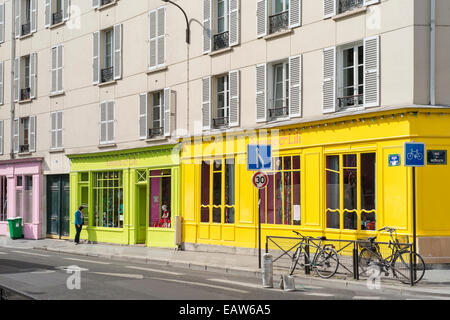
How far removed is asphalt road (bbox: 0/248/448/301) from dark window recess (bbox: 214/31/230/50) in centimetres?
751

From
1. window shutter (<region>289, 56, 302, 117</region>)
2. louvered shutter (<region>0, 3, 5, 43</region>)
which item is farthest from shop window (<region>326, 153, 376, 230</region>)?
louvered shutter (<region>0, 3, 5, 43</region>)

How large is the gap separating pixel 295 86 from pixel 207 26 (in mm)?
4677

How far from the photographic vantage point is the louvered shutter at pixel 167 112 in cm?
2212

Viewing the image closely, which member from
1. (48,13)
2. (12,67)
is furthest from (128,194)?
(12,67)

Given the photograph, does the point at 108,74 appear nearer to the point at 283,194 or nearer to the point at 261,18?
the point at 261,18

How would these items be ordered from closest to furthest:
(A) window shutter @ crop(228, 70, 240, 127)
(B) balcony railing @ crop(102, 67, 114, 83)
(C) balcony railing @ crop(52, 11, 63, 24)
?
(A) window shutter @ crop(228, 70, 240, 127) → (B) balcony railing @ crop(102, 67, 114, 83) → (C) balcony railing @ crop(52, 11, 63, 24)

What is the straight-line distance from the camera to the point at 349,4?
1633cm

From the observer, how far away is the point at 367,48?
614 inches

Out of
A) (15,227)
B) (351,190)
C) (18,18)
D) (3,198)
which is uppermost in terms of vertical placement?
(18,18)

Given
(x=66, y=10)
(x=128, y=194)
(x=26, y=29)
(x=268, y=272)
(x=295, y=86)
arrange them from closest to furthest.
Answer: (x=268, y=272) < (x=295, y=86) < (x=128, y=194) < (x=66, y=10) < (x=26, y=29)

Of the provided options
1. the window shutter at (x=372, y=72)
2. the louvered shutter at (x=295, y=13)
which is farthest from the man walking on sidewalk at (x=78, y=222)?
the window shutter at (x=372, y=72)

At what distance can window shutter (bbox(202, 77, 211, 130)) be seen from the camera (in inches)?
816

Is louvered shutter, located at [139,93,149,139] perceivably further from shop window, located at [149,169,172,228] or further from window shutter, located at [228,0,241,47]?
window shutter, located at [228,0,241,47]

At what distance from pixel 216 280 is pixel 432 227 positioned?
16.3 ft
